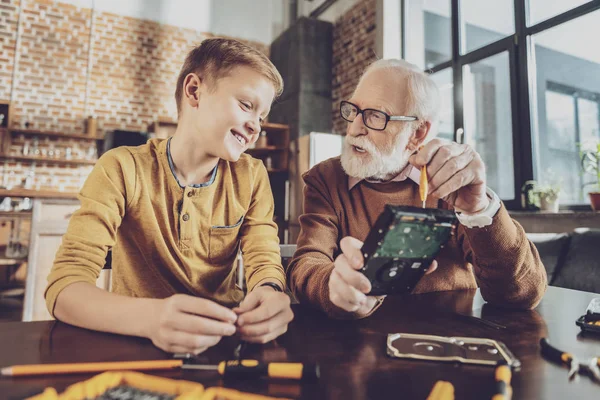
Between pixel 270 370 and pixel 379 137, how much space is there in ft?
3.26

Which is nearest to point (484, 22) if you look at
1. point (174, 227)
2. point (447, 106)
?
point (447, 106)

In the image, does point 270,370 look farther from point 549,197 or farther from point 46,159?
point 46,159

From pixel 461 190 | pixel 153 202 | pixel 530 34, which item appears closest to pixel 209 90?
pixel 153 202

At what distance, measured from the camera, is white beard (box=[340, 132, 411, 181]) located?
1.32 metres

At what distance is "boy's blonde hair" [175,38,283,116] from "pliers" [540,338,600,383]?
91cm

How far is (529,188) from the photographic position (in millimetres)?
3486

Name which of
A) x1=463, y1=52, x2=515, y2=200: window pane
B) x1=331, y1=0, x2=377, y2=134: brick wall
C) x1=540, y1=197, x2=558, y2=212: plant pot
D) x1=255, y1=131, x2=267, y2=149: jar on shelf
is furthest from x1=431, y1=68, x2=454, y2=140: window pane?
x1=255, y1=131, x2=267, y2=149: jar on shelf

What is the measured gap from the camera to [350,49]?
5477 millimetres

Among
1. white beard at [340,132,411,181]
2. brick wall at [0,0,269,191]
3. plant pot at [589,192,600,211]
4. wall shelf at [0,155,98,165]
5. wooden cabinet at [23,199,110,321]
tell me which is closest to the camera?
white beard at [340,132,411,181]

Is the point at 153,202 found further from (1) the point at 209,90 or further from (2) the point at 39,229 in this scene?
(2) the point at 39,229

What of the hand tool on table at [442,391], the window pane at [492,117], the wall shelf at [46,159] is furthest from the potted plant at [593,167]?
the wall shelf at [46,159]

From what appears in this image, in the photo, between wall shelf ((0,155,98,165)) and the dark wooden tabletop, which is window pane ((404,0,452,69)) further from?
the dark wooden tabletop

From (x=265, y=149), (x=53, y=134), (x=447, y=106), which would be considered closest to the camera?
(x=447, y=106)

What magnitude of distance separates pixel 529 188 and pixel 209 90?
10.6ft
